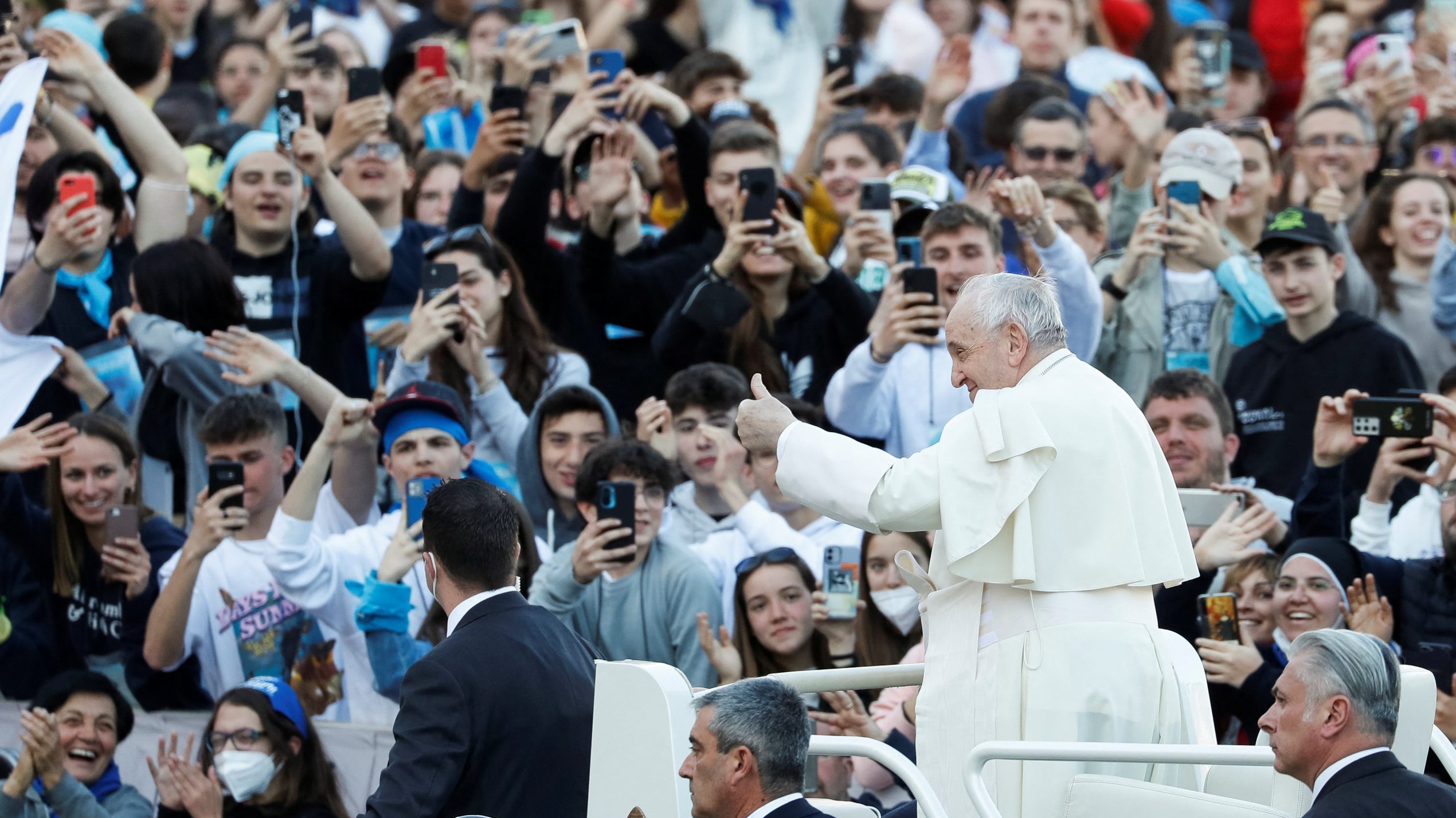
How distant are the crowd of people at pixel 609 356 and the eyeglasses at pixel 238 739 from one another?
0.05 feet

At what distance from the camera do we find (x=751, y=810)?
480 centimetres

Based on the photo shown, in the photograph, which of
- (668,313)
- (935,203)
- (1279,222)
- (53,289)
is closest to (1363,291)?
(1279,222)

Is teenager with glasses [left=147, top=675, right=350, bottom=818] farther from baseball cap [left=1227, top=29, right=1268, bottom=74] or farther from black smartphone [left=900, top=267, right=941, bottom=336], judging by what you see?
baseball cap [left=1227, top=29, right=1268, bottom=74]

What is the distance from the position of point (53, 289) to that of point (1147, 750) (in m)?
6.40

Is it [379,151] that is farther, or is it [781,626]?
[379,151]

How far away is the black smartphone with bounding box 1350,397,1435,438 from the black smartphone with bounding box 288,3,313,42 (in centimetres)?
651

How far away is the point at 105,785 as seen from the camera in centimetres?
766

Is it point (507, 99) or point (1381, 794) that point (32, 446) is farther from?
point (1381, 794)

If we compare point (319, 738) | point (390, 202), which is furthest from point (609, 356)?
point (319, 738)

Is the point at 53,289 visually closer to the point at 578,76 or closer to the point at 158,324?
the point at 158,324

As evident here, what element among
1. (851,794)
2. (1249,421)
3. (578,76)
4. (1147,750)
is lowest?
(851,794)

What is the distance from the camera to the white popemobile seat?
14.7ft

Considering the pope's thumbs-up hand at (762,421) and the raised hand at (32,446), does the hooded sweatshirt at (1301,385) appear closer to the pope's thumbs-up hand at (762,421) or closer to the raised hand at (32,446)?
the pope's thumbs-up hand at (762,421)

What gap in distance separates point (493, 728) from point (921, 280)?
356 centimetres
